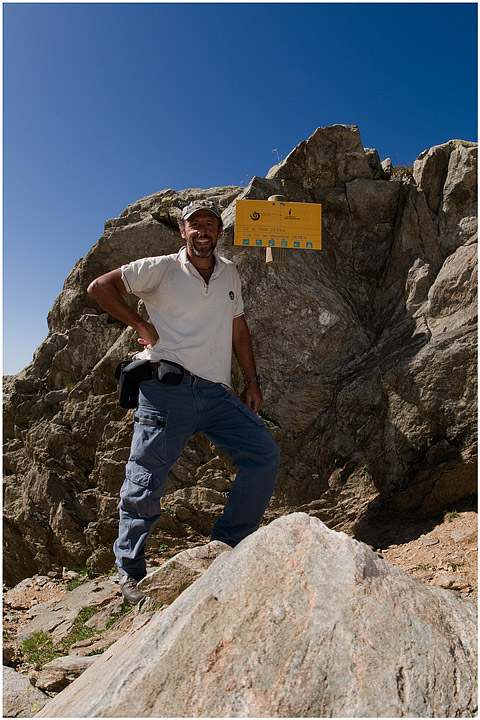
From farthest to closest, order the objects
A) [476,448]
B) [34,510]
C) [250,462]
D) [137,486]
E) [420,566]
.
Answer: [34,510]
[476,448]
[420,566]
[250,462]
[137,486]

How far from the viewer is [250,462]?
4.51 meters

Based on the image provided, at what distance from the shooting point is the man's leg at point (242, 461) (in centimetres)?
439

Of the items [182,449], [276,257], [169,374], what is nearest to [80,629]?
[182,449]

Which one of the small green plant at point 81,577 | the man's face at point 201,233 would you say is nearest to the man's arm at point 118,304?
the man's face at point 201,233

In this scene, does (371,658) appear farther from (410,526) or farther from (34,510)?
(34,510)

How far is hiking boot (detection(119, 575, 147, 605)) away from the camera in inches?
146

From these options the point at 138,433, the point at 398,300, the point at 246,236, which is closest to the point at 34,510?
the point at 138,433

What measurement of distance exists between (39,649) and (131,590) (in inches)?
79.4

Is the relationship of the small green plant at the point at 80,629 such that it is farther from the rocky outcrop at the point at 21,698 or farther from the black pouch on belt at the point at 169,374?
the black pouch on belt at the point at 169,374

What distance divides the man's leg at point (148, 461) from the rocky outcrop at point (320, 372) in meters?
2.67

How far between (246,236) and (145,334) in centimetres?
304

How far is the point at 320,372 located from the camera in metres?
7.02

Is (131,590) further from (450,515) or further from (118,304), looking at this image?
(450,515)

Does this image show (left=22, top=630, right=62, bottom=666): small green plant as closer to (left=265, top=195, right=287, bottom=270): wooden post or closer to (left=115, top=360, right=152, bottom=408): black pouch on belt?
(left=115, top=360, right=152, bottom=408): black pouch on belt
